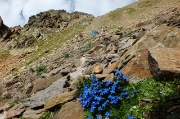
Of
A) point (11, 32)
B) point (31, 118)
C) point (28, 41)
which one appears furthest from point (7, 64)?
point (31, 118)

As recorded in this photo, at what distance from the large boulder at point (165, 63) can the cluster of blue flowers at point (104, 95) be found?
3.69 feet

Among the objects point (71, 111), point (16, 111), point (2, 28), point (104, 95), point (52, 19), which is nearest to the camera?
point (104, 95)

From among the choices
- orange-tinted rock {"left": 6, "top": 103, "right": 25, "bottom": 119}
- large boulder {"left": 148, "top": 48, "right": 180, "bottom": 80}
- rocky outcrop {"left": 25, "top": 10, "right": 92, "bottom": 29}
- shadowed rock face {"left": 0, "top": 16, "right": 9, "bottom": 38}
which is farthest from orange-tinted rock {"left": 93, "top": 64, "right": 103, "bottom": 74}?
shadowed rock face {"left": 0, "top": 16, "right": 9, "bottom": 38}

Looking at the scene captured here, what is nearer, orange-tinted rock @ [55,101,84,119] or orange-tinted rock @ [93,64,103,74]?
orange-tinted rock @ [55,101,84,119]

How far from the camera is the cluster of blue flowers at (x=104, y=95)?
34.8 feet

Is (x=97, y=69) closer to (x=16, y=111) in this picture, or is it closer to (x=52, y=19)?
(x=16, y=111)

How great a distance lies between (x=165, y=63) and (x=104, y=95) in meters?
2.34

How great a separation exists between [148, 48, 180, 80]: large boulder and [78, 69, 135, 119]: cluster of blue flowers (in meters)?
1.12

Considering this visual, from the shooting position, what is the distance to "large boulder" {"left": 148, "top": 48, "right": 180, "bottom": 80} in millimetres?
10547

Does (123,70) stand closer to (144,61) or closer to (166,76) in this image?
(144,61)

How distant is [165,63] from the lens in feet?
35.4

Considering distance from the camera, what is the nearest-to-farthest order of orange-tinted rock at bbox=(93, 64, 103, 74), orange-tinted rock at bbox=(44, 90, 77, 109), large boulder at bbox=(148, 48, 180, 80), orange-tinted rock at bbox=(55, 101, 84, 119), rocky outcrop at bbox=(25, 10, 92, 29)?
large boulder at bbox=(148, 48, 180, 80) → orange-tinted rock at bbox=(55, 101, 84, 119) → orange-tinted rock at bbox=(44, 90, 77, 109) → orange-tinted rock at bbox=(93, 64, 103, 74) → rocky outcrop at bbox=(25, 10, 92, 29)

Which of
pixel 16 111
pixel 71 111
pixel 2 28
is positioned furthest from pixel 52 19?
pixel 71 111

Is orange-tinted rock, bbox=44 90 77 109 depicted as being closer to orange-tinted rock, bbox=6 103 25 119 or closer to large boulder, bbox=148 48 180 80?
orange-tinted rock, bbox=6 103 25 119
